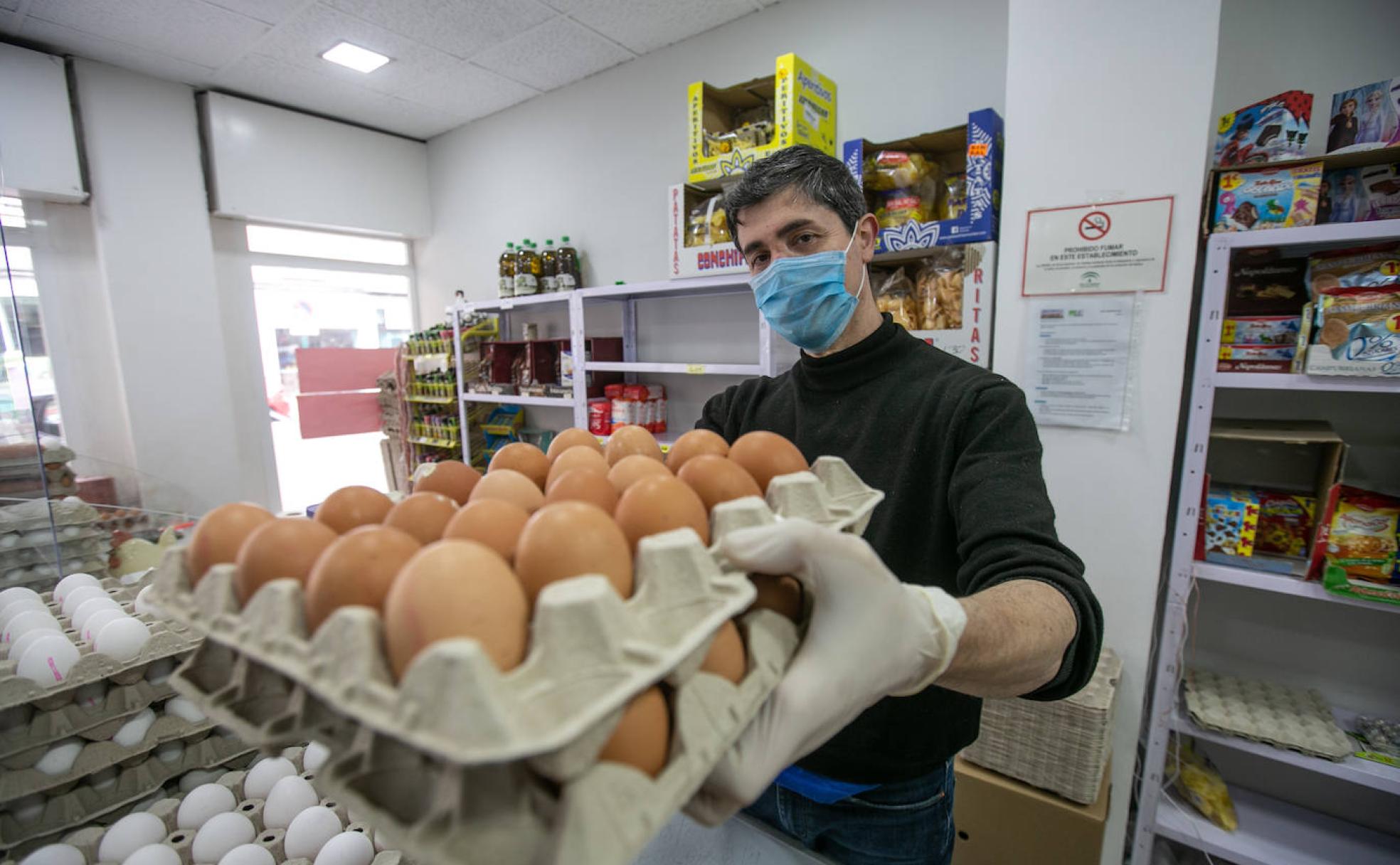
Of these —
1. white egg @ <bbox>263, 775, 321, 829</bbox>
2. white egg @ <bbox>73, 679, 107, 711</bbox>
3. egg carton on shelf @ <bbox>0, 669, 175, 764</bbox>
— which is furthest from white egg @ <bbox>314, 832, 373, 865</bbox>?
white egg @ <bbox>73, 679, 107, 711</bbox>

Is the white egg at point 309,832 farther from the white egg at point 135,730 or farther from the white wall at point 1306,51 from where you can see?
the white wall at point 1306,51

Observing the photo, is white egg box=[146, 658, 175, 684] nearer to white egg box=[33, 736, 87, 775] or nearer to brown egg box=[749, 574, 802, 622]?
white egg box=[33, 736, 87, 775]

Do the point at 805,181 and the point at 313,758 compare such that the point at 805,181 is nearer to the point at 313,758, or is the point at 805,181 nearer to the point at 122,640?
the point at 313,758

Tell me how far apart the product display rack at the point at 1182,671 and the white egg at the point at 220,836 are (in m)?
2.35

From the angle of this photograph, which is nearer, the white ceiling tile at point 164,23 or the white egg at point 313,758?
the white egg at point 313,758

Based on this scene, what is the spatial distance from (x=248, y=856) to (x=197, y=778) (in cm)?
39

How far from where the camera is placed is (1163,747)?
5.86ft

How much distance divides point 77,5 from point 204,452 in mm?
2388

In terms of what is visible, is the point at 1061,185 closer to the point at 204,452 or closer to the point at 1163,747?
the point at 1163,747

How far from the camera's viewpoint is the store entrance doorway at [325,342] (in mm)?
4230

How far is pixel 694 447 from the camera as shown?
36.0 inches

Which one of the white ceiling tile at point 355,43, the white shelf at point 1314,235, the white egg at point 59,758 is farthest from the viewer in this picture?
the white ceiling tile at point 355,43

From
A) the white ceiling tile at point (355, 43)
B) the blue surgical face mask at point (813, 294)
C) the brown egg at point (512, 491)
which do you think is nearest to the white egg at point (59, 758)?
the brown egg at point (512, 491)

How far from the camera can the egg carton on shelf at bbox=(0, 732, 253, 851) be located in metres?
1.11
